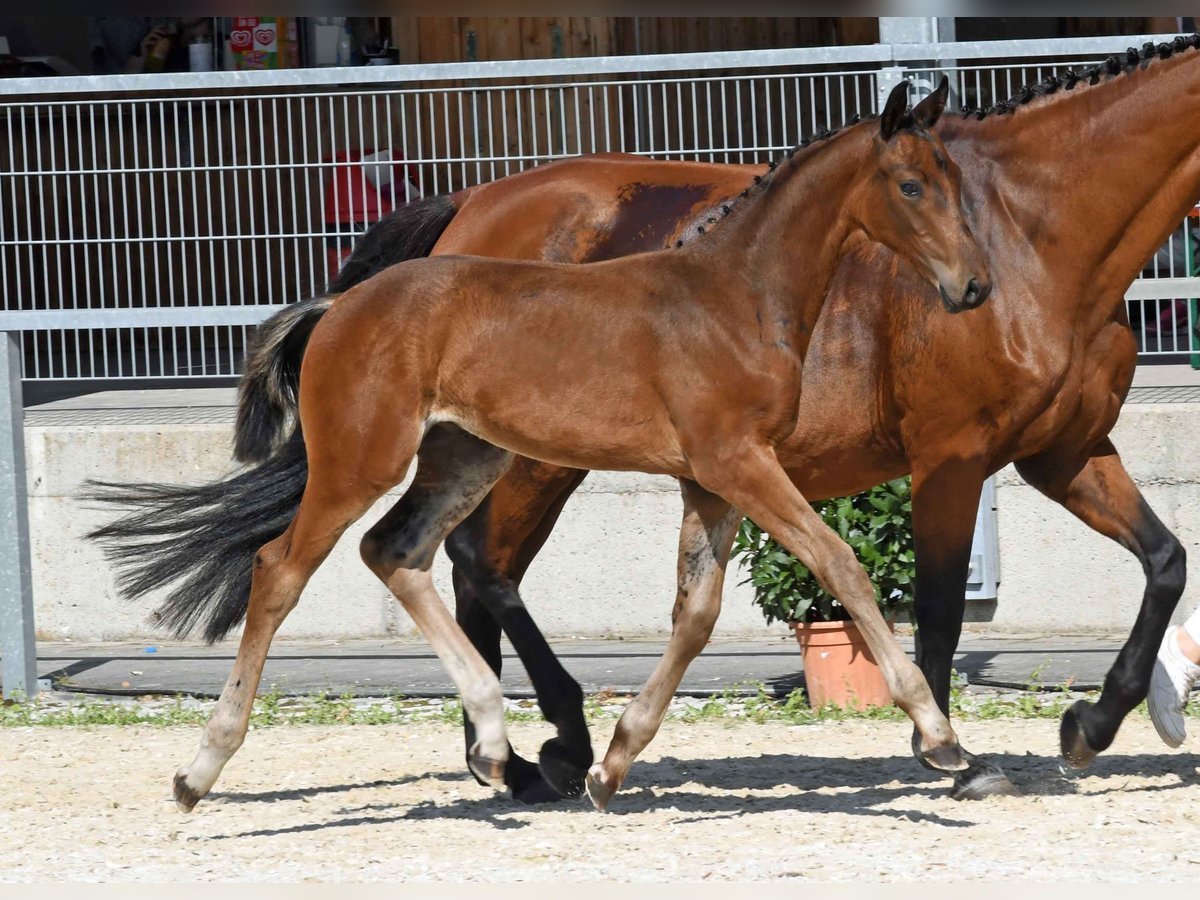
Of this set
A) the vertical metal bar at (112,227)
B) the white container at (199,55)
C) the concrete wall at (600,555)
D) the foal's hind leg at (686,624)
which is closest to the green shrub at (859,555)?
the concrete wall at (600,555)

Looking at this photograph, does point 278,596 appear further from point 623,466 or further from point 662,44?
point 662,44

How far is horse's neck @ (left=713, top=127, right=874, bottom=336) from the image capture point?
4.54m

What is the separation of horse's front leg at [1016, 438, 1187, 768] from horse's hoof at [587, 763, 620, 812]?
137 centimetres

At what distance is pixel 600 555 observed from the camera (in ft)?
25.8

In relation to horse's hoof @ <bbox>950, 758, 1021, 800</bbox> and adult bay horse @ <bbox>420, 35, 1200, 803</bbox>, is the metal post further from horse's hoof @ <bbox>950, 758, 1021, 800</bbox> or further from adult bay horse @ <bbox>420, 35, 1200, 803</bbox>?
horse's hoof @ <bbox>950, 758, 1021, 800</bbox>

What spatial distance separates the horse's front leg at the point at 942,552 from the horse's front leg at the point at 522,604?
105 cm

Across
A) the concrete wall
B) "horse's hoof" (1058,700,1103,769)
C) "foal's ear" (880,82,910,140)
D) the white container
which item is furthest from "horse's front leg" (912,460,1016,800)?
the white container

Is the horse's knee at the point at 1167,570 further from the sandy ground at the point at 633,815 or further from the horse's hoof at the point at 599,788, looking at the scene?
the horse's hoof at the point at 599,788

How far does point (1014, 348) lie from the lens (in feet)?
16.5

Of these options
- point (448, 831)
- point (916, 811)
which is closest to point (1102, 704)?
point (916, 811)

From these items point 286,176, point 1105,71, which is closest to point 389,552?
point 1105,71

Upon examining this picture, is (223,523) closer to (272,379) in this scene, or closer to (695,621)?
(272,379)

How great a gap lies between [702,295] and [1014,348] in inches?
39.7

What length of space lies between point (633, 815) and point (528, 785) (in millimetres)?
403
